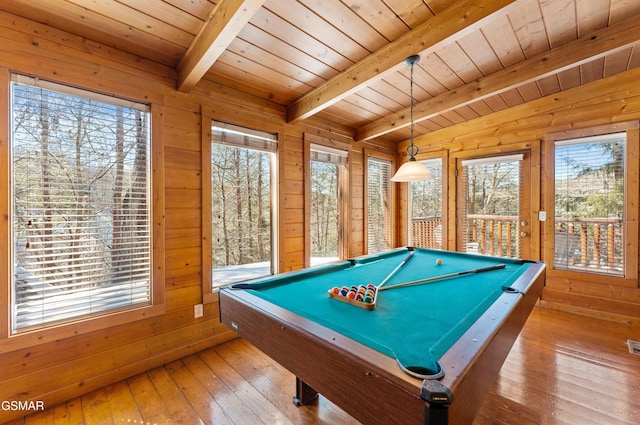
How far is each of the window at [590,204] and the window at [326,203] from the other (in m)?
2.66

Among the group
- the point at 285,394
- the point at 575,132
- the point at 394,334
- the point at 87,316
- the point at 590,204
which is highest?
the point at 575,132

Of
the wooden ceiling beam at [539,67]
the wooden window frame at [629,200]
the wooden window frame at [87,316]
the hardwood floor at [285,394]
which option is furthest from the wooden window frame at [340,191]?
the wooden window frame at [629,200]

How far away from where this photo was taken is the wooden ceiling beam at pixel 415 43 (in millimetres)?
1757

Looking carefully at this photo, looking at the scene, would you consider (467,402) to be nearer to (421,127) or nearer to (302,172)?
(302,172)

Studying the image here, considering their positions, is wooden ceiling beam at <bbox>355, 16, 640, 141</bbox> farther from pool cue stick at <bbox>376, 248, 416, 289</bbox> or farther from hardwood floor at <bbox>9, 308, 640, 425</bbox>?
hardwood floor at <bbox>9, 308, 640, 425</bbox>

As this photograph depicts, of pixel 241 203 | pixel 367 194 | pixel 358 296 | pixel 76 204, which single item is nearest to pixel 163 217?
pixel 76 204

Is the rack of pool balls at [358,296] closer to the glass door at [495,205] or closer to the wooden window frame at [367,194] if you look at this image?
the wooden window frame at [367,194]

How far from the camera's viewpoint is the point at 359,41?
6.92 ft

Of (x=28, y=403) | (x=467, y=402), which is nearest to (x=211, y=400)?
(x=28, y=403)

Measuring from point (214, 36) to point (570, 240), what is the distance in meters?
4.26

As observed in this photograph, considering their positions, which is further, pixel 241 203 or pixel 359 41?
pixel 241 203

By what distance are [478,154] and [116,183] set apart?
13.9 feet

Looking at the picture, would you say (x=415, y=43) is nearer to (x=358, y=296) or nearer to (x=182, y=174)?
(x=358, y=296)

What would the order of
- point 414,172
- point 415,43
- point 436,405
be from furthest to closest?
point 414,172 < point 415,43 < point 436,405
